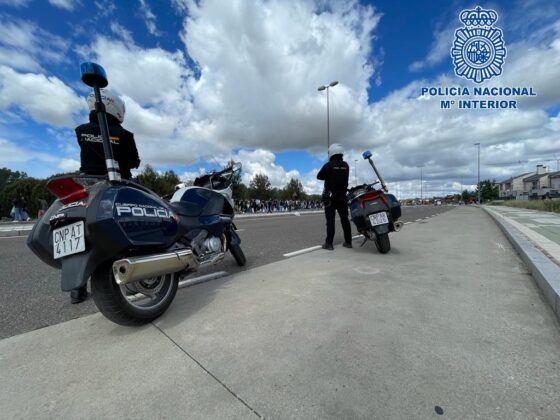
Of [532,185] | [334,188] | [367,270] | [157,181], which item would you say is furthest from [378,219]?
[532,185]

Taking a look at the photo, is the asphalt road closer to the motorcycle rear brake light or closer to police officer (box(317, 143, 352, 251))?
police officer (box(317, 143, 352, 251))

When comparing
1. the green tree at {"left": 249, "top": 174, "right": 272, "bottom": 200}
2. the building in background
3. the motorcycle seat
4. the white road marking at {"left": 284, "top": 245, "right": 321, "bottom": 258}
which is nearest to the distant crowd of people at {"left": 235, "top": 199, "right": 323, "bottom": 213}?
the green tree at {"left": 249, "top": 174, "right": 272, "bottom": 200}

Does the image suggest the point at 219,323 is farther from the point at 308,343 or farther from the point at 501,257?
the point at 501,257

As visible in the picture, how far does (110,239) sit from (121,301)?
48cm

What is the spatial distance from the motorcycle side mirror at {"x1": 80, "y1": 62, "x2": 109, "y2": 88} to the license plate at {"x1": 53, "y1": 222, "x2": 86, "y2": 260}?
1.02m

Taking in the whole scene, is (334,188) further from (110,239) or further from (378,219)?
(110,239)

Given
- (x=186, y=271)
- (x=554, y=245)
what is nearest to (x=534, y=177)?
(x=554, y=245)

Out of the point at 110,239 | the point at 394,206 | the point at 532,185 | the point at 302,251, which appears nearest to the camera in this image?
the point at 110,239

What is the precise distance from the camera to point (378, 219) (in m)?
5.06

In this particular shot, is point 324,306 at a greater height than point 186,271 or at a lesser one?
lesser

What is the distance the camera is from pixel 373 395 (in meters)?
1.48

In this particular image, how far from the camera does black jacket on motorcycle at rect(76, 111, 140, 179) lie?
8.46 ft

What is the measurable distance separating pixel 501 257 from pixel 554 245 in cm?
103

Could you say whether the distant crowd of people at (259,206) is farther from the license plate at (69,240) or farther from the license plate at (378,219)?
the license plate at (69,240)
